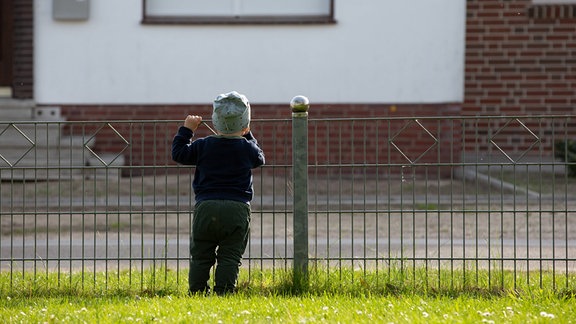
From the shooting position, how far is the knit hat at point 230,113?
6426mm

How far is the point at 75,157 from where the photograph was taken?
14641 millimetres

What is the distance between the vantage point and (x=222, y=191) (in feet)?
21.1

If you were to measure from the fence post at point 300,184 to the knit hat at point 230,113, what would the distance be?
1.20 ft

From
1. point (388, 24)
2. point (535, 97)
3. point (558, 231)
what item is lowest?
point (558, 231)

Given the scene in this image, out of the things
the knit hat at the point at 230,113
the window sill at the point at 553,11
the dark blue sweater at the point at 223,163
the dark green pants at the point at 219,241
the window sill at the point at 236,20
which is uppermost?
the window sill at the point at 553,11

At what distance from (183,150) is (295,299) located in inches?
41.0

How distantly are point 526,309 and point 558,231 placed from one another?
5244 millimetres

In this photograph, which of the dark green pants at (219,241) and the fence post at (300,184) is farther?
the fence post at (300,184)

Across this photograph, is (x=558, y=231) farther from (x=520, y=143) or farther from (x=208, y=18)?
(x=208, y=18)

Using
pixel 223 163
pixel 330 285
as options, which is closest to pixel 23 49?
pixel 223 163

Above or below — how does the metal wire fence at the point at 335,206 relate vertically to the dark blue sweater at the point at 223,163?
below

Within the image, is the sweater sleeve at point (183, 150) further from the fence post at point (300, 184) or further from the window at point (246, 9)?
the window at point (246, 9)

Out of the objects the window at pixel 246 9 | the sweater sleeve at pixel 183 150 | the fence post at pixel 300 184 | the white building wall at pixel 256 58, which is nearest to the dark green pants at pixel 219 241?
the sweater sleeve at pixel 183 150

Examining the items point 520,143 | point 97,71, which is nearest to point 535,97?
point 520,143
